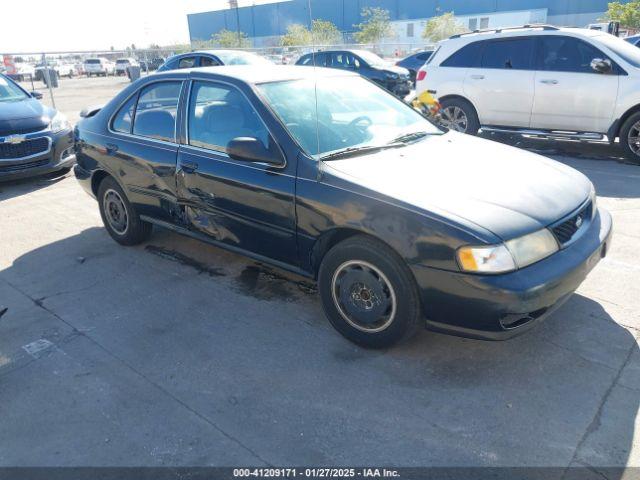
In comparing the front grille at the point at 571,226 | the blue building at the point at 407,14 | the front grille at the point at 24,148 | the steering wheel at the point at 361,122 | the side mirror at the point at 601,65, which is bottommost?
the front grille at the point at 24,148

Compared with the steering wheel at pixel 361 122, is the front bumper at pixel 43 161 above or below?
below

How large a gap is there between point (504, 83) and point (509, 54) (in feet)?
1.55

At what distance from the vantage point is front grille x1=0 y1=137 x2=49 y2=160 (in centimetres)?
738

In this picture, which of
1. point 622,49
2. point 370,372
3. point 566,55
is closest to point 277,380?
point 370,372

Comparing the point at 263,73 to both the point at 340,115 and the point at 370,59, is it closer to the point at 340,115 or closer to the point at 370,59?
the point at 340,115

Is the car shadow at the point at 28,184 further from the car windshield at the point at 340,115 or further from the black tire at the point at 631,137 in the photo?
the black tire at the point at 631,137

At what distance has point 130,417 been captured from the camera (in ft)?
9.32

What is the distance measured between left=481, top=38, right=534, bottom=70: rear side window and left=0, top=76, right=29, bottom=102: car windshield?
7.52 metres

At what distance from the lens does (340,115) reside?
398 cm

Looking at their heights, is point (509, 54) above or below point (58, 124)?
above

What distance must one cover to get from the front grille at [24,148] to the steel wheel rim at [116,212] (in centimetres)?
310

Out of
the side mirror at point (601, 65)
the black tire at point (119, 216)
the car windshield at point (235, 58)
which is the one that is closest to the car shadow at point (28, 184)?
the black tire at point (119, 216)

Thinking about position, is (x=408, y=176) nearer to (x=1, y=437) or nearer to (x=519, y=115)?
(x=1, y=437)

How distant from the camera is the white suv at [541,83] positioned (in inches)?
302
